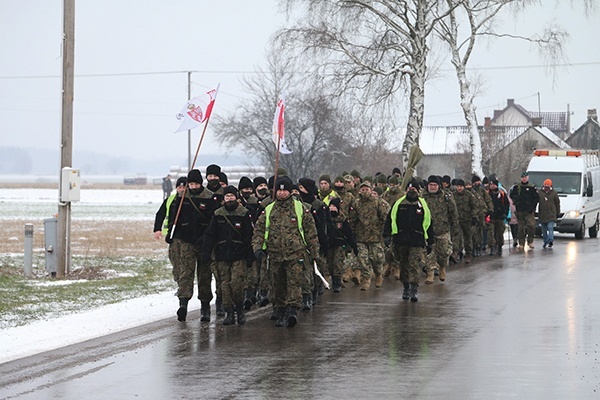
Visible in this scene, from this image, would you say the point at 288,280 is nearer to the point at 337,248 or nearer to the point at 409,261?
the point at 409,261

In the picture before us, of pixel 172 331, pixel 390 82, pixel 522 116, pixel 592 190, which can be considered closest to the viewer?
pixel 172 331

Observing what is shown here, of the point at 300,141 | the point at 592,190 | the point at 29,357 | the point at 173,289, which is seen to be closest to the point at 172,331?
the point at 29,357

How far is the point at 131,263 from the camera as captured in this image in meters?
24.3

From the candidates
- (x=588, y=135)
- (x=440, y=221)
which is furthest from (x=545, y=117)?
(x=440, y=221)

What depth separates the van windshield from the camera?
34.9 metres

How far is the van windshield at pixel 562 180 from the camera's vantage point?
34.9 meters

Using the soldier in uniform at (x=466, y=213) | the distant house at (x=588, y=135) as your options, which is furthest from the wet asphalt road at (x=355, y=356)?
the distant house at (x=588, y=135)

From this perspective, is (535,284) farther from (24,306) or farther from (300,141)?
(300,141)

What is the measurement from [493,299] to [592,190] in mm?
18960

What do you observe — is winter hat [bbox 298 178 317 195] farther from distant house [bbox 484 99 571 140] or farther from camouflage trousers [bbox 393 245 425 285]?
distant house [bbox 484 99 571 140]

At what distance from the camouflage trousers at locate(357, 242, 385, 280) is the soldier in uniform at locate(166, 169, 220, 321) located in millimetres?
4757

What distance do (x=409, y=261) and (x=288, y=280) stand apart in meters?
3.53

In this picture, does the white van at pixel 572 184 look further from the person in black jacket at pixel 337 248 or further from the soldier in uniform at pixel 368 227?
the person in black jacket at pixel 337 248

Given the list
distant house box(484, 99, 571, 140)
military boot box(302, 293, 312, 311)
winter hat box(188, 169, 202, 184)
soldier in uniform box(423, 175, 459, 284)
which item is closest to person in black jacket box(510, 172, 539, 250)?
soldier in uniform box(423, 175, 459, 284)
